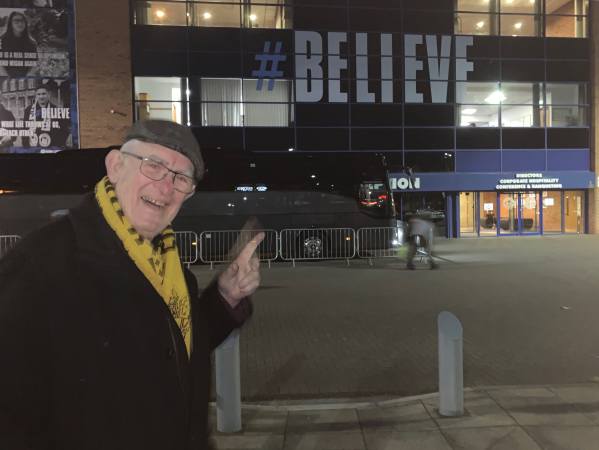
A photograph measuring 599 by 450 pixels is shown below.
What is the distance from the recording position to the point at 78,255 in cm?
141

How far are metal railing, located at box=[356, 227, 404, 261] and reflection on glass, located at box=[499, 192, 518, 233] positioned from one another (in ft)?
32.5

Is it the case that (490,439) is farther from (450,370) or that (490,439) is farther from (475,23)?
(475,23)

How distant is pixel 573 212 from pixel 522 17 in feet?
30.7

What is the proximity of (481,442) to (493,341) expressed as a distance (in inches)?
126

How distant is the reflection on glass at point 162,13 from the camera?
816 inches

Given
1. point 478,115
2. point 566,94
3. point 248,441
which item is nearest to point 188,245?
point 248,441

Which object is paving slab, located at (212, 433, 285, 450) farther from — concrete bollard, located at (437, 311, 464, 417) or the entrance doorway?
the entrance doorway

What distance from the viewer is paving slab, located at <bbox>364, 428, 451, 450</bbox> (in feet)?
12.4

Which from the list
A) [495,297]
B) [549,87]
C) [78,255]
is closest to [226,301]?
[78,255]

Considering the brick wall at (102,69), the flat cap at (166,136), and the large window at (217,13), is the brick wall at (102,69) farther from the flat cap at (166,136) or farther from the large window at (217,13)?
the flat cap at (166,136)

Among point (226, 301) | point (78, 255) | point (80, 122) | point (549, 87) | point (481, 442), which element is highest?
point (549, 87)

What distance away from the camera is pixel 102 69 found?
66.0 feet

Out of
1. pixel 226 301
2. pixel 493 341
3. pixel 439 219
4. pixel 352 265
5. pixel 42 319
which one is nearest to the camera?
pixel 42 319

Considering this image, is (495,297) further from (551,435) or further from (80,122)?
(80,122)
